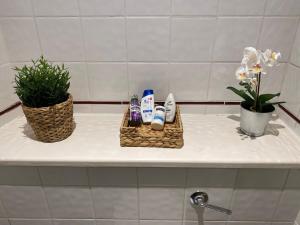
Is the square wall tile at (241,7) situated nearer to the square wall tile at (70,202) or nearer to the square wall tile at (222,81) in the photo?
the square wall tile at (222,81)

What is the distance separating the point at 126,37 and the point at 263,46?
526 millimetres

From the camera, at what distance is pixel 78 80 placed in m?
0.89

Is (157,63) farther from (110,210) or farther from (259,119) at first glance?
(110,210)

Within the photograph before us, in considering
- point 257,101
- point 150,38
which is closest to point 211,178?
point 257,101

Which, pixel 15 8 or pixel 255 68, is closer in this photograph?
pixel 255 68

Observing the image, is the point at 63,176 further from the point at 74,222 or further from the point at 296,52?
the point at 296,52

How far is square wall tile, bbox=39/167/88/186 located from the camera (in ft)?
2.37

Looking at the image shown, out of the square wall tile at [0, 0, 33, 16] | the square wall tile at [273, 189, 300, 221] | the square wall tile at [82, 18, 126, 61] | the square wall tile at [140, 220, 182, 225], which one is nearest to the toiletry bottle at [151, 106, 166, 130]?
the square wall tile at [82, 18, 126, 61]

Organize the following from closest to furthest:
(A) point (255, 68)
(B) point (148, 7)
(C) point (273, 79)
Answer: (A) point (255, 68) → (B) point (148, 7) → (C) point (273, 79)

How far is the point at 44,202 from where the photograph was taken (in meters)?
0.79

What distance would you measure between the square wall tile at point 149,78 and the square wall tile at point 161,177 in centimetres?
32

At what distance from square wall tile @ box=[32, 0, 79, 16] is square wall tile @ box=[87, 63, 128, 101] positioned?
20 centimetres

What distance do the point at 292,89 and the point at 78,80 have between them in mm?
850

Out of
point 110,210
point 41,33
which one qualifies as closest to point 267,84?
point 110,210
